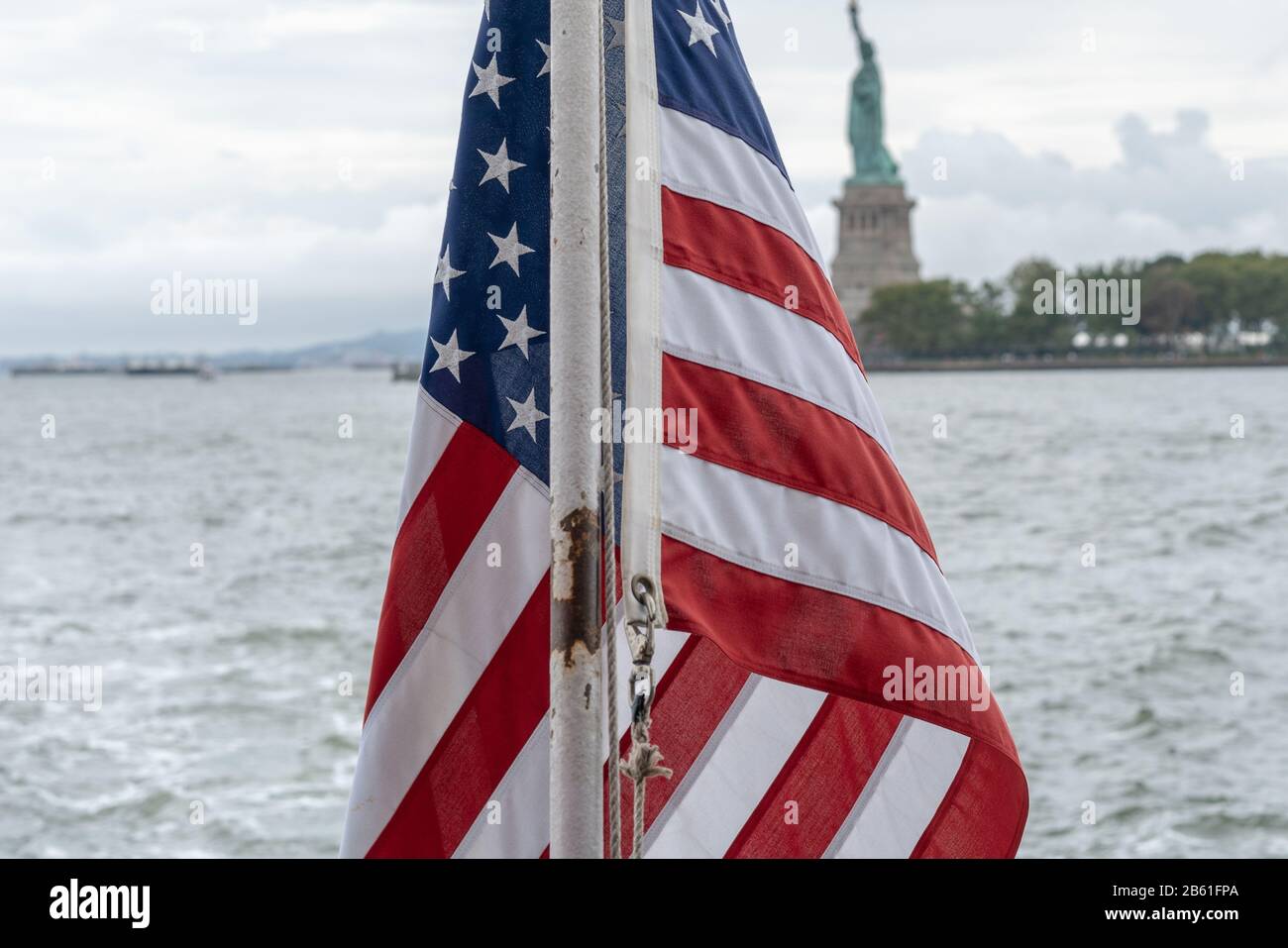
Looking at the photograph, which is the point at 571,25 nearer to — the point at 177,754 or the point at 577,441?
the point at 577,441

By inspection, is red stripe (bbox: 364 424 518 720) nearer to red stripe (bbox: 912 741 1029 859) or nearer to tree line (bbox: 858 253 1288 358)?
red stripe (bbox: 912 741 1029 859)

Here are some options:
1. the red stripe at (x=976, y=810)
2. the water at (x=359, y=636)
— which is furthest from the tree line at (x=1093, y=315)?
the red stripe at (x=976, y=810)

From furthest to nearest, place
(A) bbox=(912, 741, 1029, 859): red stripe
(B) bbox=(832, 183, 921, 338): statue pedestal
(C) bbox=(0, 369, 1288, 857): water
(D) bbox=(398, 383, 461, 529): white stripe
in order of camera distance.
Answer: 1. (B) bbox=(832, 183, 921, 338): statue pedestal
2. (C) bbox=(0, 369, 1288, 857): water
3. (A) bbox=(912, 741, 1029, 859): red stripe
4. (D) bbox=(398, 383, 461, 529): white stripe

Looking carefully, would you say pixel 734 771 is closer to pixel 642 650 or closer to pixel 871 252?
pixel 642 650

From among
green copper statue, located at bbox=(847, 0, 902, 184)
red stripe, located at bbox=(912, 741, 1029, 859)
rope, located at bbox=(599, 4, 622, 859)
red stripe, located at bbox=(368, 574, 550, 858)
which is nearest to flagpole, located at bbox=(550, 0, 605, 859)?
rope, located at bbox=(599, 4, 622, 859)

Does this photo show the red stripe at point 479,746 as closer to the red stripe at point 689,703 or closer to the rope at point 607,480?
the red stripe at point 689,703

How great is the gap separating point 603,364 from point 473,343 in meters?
0.52

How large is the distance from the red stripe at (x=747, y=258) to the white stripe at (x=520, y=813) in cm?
63

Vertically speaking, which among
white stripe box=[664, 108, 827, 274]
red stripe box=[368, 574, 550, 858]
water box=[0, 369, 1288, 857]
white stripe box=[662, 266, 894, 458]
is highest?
white stripe box=[664, 108, 827, 274]

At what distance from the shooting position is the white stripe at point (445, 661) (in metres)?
2.81

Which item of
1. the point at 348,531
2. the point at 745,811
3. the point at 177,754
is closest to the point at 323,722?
the point at 177,754

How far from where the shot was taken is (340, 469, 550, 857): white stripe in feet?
9.22

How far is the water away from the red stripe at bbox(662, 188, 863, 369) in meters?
7.94

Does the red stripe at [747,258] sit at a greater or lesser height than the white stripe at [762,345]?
greater
